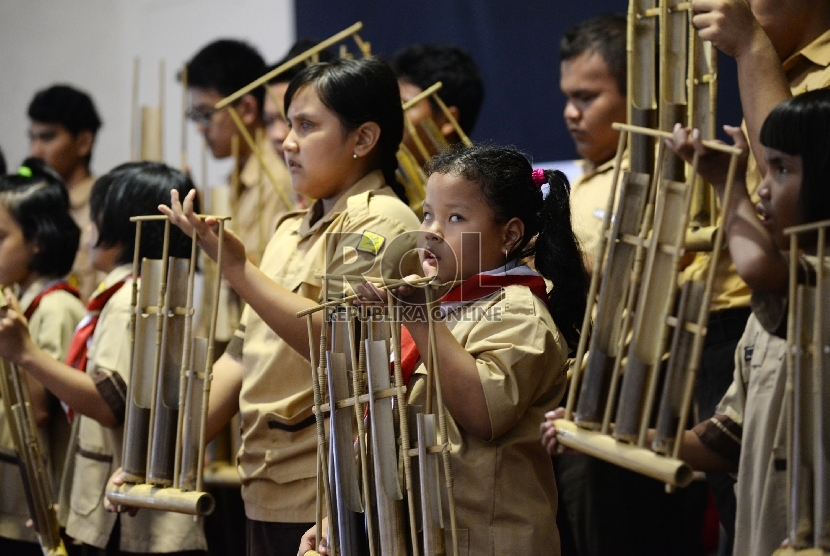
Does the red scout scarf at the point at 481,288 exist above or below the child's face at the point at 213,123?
below

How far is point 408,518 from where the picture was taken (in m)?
1.55

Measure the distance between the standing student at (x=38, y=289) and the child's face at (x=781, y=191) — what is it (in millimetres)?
1713

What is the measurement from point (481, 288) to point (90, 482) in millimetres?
1056

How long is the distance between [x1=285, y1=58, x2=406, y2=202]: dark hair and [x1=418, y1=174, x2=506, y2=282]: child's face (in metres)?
0.37

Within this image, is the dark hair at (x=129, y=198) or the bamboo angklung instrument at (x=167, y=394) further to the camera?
the dark hair at (x=129, y=198)

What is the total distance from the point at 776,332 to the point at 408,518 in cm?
58

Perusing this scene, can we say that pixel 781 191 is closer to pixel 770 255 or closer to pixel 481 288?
pixel 770 255

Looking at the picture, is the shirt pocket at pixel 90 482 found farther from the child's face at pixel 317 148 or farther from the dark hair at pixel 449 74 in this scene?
the dark hair at pixel 449 74

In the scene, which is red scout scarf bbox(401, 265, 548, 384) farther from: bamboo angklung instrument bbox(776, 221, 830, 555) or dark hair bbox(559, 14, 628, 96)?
dark hair bbox(559, 14, 628, 96)

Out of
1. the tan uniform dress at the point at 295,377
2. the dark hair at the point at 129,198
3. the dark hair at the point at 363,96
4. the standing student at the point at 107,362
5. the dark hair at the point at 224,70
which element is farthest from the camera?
the dark hair at the point at 224,70

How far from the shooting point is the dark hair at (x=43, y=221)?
2688 mm

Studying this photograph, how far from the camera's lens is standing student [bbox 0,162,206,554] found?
85.7 inches

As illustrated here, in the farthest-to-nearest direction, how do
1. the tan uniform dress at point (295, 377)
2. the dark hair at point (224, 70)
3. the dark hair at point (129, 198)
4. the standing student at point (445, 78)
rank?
the dark hair at point (224, 70), the standing student at point (445, 78), the dark hair at point (129, 198), the tan uniform dress at point (295, 377)

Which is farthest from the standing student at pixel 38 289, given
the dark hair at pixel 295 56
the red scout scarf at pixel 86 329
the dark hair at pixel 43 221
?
the dark hair at pixel 295 56
